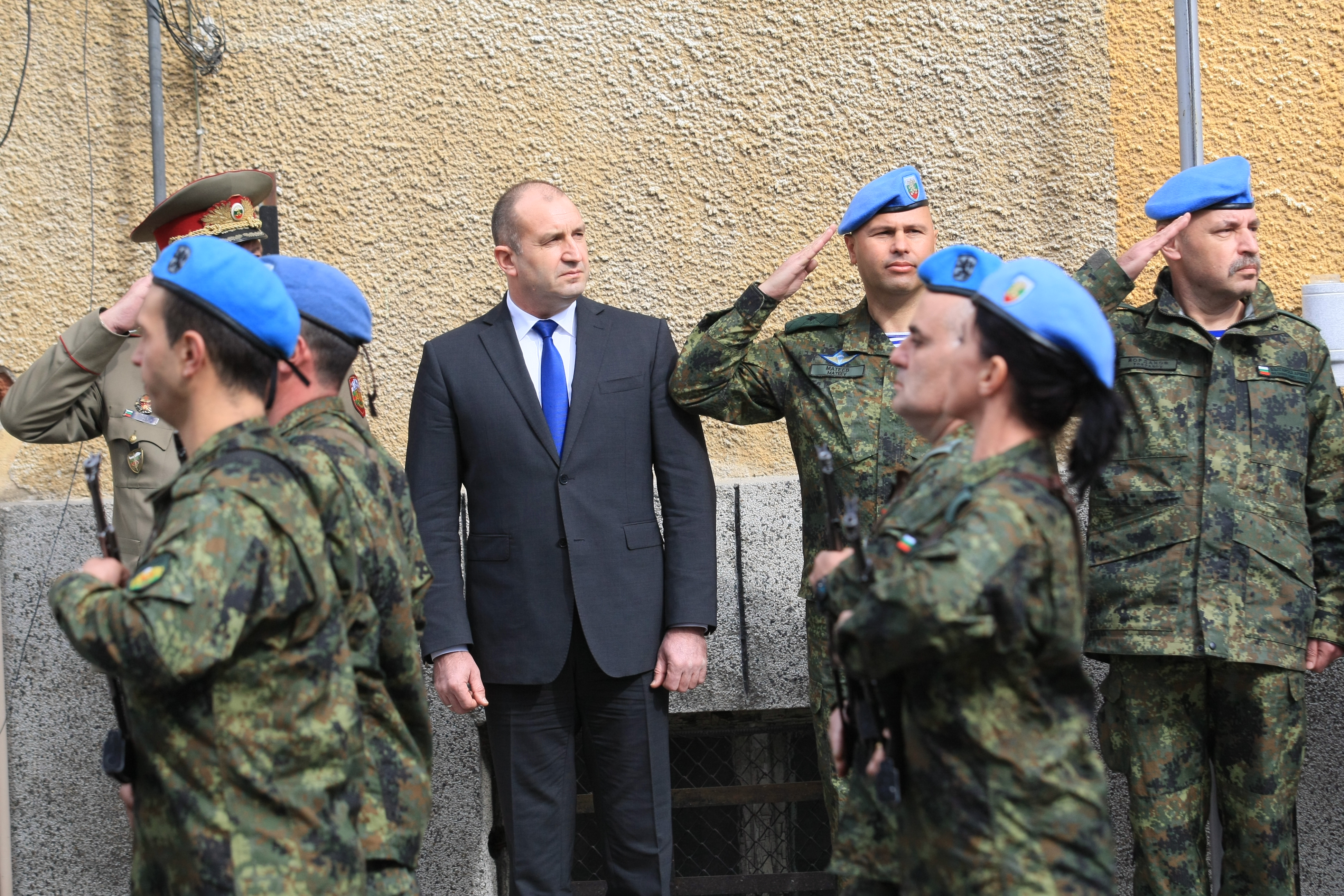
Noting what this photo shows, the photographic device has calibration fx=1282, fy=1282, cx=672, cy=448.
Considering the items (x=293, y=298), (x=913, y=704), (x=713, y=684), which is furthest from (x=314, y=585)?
(x=713, y=684)

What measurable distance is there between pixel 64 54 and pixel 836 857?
3702 mm

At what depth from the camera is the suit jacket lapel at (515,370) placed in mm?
3375

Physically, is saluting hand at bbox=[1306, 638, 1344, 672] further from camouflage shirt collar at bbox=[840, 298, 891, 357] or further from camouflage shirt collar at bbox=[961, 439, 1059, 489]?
camouflage shirt collar at bbox=[961, 439, 1059, 489]

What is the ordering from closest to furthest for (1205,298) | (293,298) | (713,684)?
1. (293,298)
2. (1205,298)
3. (713,684)

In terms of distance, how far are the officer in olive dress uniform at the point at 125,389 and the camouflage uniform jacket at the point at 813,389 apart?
0.93 m

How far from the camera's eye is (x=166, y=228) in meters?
3.48

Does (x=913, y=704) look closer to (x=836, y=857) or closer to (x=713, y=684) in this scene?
(x=836, y=857)

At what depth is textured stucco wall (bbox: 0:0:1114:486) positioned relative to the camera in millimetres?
4191

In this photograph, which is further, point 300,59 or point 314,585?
point 300,59

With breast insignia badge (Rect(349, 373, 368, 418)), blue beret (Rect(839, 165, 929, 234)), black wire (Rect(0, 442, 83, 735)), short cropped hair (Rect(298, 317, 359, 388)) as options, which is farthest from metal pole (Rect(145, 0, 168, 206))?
blue beret (Rect(839, 165, 929, 234))

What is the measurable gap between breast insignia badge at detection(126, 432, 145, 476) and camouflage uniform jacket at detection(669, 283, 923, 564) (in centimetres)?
139

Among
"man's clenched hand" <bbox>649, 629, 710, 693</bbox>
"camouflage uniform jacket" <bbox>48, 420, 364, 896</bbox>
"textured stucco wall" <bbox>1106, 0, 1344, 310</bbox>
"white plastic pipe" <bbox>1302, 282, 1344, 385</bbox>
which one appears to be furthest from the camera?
"textured stucco wall" <bbox>1106, 0, 1344, 310</bbox>

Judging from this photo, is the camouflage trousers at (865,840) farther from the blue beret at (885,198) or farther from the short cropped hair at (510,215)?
the short cropped hair at (510,215)

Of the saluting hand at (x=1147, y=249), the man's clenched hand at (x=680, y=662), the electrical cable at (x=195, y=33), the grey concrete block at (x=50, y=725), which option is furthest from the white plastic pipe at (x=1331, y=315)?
the grey concrete block at (x=50, y=725)
